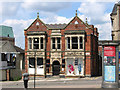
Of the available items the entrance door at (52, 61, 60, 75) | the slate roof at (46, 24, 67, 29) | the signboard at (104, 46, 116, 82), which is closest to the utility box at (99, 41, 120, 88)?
the signboard at (104, 46, 116, 82)

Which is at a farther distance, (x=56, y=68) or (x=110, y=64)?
(x=56, y=68)

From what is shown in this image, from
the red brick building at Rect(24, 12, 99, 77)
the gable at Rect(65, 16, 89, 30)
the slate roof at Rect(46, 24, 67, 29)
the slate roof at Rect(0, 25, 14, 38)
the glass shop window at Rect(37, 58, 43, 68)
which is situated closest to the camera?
the red brick building at Rect(24, 12, 99, 77)

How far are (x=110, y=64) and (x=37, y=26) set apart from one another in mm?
22261

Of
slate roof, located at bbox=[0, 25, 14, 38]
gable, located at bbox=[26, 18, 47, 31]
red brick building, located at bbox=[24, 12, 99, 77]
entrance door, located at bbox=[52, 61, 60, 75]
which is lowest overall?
entrance door, located at bbox=[52, 61, 60, 75]

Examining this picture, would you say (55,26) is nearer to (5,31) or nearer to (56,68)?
(56,68)

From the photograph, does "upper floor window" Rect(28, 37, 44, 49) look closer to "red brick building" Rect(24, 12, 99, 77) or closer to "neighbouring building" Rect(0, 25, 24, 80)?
"red brick building" Rect(24, 12, 99, 77)

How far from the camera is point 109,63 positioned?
79.0ft

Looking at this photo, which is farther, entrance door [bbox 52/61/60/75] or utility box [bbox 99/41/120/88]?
entrance door [bbox 52/61/60/75]

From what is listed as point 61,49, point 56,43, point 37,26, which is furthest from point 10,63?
point 61,49

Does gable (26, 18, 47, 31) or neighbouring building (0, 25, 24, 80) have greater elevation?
gable (26, 18, 47, 31)

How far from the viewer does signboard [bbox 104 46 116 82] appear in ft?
78.7

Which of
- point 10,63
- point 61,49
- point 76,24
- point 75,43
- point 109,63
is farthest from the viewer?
point 10,63

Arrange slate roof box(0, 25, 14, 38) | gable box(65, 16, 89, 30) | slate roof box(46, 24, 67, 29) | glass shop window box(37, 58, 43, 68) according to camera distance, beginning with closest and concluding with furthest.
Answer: gable box(65, 16, 89, 30) → glass shop window box(37, 58, 43, 68) → slate roof box(46, 24, 67, 29) → slate roof box(0, 25, 14, 38)

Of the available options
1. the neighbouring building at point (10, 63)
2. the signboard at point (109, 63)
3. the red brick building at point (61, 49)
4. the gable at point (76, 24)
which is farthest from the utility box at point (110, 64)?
the neighbouring building at point (10, 63)
